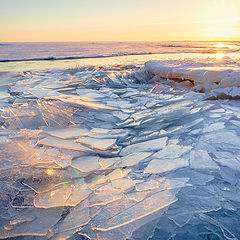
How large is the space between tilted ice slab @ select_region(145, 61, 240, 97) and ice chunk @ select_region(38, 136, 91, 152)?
2.19 metres

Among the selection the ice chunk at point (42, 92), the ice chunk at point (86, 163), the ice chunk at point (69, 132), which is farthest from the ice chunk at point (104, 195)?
the ice chunk at point (42, 92)

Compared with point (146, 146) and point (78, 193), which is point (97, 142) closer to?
point (146, 146)

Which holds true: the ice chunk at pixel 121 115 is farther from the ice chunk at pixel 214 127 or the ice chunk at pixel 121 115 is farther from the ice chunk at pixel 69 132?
the ice chunk at pixel 214 127

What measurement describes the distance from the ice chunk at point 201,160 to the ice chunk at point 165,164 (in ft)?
0.18

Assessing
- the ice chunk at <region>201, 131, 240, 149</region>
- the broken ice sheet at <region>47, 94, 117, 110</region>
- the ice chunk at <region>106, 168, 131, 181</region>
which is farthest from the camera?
the broken ice sheet at <region>47, 94, 117, 110</region>

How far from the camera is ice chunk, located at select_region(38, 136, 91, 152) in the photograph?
A: 190 cm

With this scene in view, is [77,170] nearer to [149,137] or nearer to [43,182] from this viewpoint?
[43,182]

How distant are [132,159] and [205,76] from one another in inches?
98.5

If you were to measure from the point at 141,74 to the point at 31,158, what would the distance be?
378 centimetres

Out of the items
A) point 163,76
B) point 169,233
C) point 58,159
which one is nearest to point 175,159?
point 169,233

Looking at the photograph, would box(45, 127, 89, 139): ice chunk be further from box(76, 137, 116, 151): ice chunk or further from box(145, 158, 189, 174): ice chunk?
box(145, 158, 189, 174): ice chunk

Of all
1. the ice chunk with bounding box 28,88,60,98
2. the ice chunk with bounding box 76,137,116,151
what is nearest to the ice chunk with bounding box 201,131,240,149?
the ice chunk with bounding box 76,137,116,151

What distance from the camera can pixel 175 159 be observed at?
1.62m

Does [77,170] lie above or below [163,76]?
below
